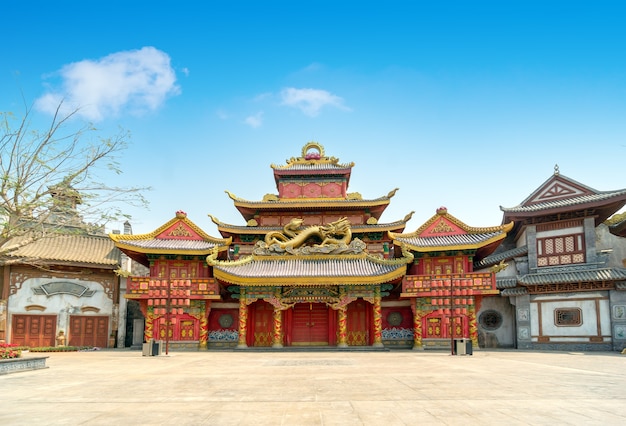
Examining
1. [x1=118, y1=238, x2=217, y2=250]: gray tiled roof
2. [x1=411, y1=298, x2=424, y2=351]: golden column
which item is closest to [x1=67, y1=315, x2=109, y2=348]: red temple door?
[x1=118, y1=238, x2=217, y2=250]: gray tiled roof

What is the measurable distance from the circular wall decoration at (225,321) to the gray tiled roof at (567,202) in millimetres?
Answer: 19176

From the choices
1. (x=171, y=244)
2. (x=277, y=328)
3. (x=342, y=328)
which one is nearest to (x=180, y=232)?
(x=171, y=244)

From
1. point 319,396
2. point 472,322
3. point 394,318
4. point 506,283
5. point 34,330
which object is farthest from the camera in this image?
point 34,330

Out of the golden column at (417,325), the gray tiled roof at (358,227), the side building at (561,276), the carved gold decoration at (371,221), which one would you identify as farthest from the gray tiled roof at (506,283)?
the carved gold decoration at (371,221)

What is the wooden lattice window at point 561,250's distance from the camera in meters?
31.3

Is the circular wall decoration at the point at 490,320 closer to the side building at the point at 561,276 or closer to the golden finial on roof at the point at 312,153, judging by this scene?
the side building at the point at 561,276

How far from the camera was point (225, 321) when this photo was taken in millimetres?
31328

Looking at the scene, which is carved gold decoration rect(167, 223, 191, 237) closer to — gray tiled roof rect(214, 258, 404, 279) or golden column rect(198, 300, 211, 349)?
gray tiled roof rect(214, 258, 404, 279)

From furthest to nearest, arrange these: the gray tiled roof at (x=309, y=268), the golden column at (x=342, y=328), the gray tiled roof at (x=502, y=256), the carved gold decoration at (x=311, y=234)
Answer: the gray tiled roof at (x=502, y=256) < the carved gold decoration at (x=311, y=234) < the golden column at (x=342, y=328) < the gray tiled roof at (x=309, y=268)

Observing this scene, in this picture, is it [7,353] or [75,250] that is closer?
[7,353]

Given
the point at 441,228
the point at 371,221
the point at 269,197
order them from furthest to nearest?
1. the point at 269,197
2. the point at 371,221
3. the point at 441,228

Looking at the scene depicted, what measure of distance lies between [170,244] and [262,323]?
7.55 m

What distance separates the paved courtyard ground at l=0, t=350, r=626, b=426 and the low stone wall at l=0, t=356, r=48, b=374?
0.38 metres

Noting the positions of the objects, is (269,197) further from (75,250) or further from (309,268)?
(75,250)
